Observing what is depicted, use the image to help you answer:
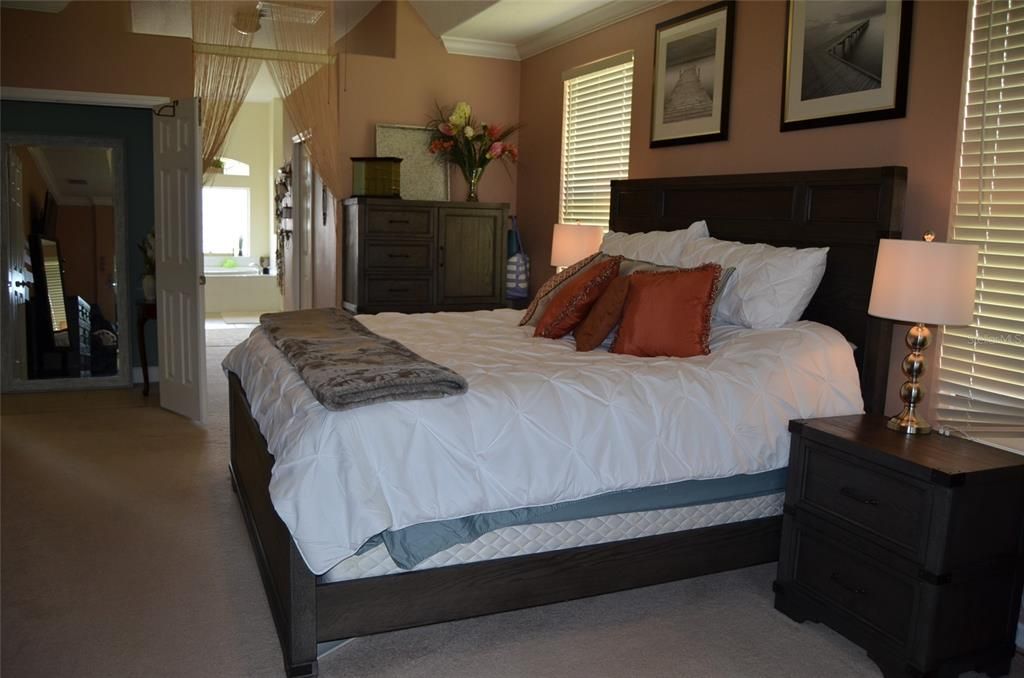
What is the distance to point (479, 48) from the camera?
605cm

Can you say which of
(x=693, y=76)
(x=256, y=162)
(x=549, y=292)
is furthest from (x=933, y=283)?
(x=256, y=162)

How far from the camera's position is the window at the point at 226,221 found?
446 inches

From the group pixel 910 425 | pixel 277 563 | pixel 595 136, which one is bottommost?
pixel 277 563

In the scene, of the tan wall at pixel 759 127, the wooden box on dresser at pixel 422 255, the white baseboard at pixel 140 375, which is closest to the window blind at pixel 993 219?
the tan wall at pixel 759 127

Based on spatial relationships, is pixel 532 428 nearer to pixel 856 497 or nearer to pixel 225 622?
pixel 856 497

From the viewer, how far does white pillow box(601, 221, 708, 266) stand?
3832mm

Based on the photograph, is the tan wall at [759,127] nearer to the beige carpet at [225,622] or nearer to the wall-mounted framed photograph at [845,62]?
the wall-mounted framed photograph at [845,62]

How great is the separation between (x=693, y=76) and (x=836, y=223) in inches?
56.2

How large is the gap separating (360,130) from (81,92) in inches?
76.6

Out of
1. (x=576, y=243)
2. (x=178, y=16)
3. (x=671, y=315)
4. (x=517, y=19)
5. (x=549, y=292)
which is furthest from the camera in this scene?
(x=178, y=16)

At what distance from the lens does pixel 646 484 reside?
2615mm

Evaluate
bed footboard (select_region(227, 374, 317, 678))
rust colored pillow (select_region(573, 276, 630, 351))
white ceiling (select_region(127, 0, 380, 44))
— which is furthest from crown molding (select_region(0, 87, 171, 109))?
rust colored pillow (select_region(573, 276, 630, 351))

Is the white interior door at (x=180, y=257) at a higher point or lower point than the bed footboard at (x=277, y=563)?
higher

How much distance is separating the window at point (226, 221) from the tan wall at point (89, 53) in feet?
18.4
